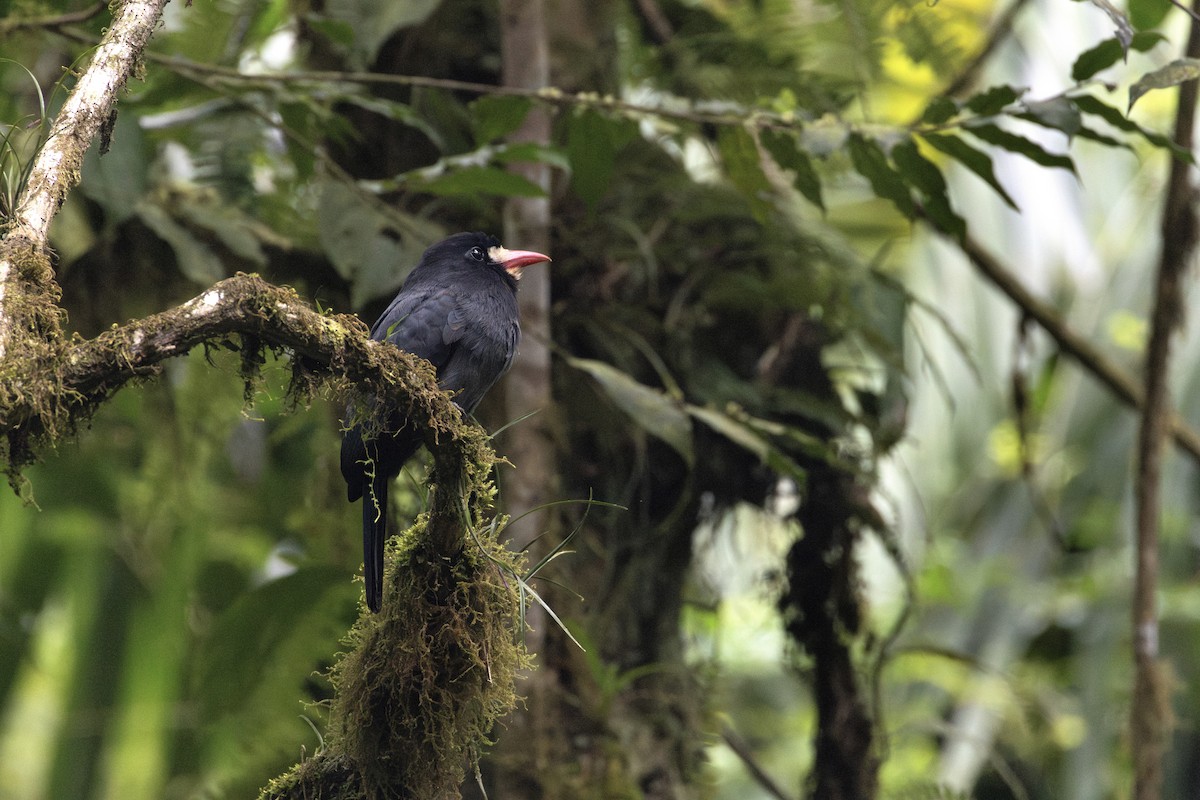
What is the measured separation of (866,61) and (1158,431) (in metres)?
1.44

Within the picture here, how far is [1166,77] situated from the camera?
6.82 ft

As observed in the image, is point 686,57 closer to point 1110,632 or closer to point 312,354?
point 312,354

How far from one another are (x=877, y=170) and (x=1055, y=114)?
377 mm

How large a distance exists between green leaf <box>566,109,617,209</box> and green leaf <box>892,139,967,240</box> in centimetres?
66

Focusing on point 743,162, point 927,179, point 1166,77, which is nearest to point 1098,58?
point 1166,77

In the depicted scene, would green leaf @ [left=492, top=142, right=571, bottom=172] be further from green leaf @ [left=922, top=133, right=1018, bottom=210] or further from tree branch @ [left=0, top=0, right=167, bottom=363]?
tree branch @ [left=0, top=0, right=167, bottom=363]

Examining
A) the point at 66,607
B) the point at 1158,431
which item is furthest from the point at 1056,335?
the point at 66,607

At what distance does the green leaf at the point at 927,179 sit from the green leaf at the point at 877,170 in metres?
0.02

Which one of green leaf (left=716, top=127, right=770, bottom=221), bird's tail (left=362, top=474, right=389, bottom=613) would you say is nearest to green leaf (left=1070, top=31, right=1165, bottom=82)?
green leaf (left=716, top=127, right=770, bottom=221)

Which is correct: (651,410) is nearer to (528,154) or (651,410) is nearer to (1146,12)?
(528,154)

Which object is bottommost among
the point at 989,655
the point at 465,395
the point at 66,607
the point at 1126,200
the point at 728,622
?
the point at 728,622

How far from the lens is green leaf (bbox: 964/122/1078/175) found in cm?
240

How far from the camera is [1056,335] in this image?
3.99 m

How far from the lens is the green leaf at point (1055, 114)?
7.48 feet
